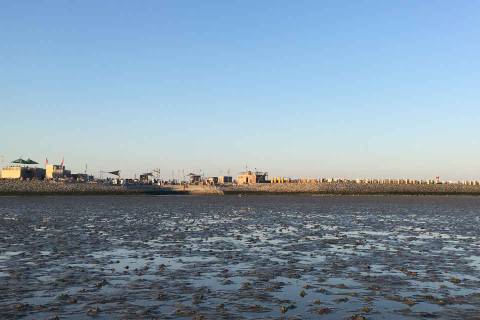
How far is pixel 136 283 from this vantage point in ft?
69.2

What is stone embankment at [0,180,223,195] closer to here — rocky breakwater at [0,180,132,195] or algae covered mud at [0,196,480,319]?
rocky breakwater at [0,180,132,195]

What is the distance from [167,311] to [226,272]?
301 inches

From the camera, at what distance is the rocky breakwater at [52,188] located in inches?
6518

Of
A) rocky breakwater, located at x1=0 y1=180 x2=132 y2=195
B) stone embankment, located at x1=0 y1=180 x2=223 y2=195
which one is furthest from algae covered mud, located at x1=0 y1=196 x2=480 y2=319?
stone embankment, located at x1=0 y1=180 x2=223 y2=195

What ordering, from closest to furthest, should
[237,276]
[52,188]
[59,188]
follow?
[237,276], [52,188], [59,188]

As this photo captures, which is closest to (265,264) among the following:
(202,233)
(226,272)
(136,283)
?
(226,272)

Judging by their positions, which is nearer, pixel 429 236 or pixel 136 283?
pixel 136 283

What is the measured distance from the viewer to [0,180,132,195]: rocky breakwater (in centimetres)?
16556

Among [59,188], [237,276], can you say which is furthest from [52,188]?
[237,276]

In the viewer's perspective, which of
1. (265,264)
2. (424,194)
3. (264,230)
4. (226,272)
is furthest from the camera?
(424,194)

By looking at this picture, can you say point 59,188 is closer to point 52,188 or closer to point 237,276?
point 52,188

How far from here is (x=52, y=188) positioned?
175750mm

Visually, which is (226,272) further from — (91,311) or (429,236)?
(429,236)

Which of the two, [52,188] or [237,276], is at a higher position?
[52,188]
